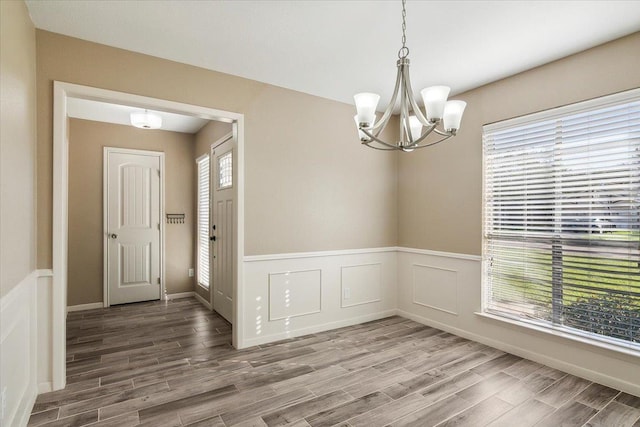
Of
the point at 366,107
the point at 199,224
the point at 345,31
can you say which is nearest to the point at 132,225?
the point at 199,224

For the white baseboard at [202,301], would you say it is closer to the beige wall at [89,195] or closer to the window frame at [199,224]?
the window frame at [199,224]

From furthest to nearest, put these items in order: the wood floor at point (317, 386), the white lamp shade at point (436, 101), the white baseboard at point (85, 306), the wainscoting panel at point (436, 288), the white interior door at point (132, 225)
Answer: the white interior door at point (132, 225), the white baseboard at point (85, 306), the wainscoting panel at point (436, 288), the wood floor at point (317, 386), the white lamp shade at point (436, 101)

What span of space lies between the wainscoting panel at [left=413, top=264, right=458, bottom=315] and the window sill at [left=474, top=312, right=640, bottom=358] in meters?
0.38

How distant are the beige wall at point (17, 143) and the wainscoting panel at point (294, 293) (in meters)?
2.01

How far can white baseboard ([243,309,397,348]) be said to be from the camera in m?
3.36

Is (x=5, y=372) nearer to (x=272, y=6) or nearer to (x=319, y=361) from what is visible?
(x=319, y=361)

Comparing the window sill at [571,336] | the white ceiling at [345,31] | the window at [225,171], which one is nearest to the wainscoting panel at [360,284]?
the window sill at [571,336]

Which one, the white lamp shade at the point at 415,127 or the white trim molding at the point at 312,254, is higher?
the white lamp shade at the point at 415,127

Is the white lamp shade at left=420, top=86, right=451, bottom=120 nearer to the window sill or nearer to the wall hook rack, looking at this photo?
the window sill

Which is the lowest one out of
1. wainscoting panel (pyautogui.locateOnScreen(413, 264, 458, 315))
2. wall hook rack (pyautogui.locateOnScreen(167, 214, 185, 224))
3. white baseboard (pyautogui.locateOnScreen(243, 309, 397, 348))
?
white baseboard (pyautogui.locateOnScreen(243, 309, 397, 348))

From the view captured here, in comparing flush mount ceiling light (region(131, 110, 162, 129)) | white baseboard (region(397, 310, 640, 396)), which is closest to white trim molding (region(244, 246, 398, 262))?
white baseboard (region(397, 310, 640, 396))

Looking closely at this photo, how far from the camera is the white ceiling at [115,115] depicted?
3984 millimetres

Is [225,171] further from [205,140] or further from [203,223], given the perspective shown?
[203,223]

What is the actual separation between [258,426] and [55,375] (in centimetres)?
166
